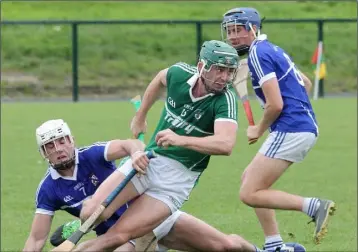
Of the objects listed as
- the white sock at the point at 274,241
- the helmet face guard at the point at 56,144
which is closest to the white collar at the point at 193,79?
the helmet face guard at the point at 56,144

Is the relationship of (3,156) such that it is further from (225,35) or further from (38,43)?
(38,43)

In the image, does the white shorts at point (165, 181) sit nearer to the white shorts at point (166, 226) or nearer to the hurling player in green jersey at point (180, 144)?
the hurling player in green jersey at point (180, 144)

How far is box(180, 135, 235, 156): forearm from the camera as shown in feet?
22.5

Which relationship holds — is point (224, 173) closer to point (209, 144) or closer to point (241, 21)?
point (241, 21)

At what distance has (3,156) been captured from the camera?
1509 cm

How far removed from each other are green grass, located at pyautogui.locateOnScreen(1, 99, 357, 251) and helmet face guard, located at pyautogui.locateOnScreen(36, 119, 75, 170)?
7.40 ft

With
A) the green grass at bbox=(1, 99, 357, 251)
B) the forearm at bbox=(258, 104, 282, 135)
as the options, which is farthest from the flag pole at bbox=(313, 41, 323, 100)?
the forearm at bbox=(258, 104, 282, 135)

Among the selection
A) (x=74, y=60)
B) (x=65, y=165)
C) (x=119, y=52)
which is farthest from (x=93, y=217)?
(x=119, y=52)

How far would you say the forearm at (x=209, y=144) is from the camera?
6852 millimetres

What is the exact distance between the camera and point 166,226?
25.5 feet

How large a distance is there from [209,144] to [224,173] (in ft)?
21.9

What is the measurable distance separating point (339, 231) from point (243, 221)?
39.2 inches

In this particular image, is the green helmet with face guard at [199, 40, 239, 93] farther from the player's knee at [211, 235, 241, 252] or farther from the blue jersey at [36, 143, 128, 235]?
the player's knee at [211, 235, 241, 252]

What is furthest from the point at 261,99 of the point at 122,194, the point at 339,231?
the point at 339,231
